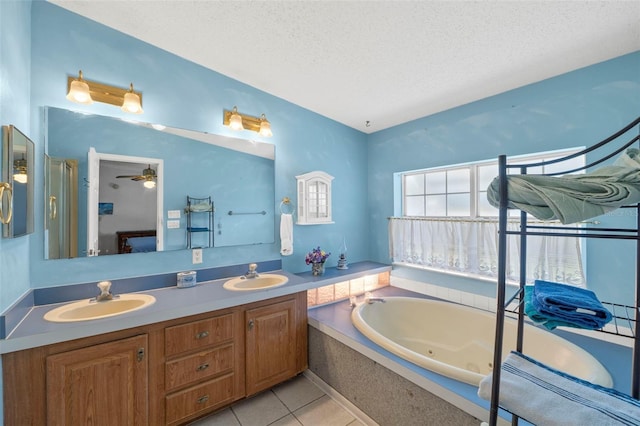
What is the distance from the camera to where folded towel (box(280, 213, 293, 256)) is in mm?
2557

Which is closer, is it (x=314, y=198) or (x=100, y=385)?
(x=100, y=385)

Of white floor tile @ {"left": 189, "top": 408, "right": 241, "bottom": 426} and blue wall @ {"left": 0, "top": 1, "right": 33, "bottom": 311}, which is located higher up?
blue wall @ {"left": 0, "top": 1, "right": 33, "bottom": 311}

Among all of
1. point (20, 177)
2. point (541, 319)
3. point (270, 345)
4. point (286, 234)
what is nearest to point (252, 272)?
point (286, 234)

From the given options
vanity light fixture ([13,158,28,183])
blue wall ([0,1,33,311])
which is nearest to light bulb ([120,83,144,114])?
blue wall ([0,1,33,311])

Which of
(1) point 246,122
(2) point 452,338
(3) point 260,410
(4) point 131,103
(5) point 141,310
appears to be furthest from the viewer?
(1) point 246,122

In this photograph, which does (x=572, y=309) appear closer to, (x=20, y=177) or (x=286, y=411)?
(x=286, y=411)

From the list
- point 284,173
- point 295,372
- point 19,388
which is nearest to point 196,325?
point 19,388

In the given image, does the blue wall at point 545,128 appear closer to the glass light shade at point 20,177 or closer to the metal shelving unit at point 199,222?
the metal shelving unit at point 199,222

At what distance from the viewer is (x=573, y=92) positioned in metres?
1.84

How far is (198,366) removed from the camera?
1683 mm

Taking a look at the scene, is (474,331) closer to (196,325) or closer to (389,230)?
(389,230)

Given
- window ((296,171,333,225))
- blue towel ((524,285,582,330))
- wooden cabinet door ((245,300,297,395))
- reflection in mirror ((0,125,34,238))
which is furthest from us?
window ((296,171,333,225))

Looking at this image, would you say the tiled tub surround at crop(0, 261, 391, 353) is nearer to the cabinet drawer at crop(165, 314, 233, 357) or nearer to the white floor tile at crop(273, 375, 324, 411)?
the cabinet drawer at crop(165, 314, 233, 357)

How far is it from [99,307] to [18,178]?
85cm
